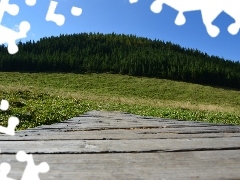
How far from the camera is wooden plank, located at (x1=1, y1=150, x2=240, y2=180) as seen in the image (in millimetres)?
1600

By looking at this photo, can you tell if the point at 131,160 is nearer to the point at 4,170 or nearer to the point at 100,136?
the point at 4,170

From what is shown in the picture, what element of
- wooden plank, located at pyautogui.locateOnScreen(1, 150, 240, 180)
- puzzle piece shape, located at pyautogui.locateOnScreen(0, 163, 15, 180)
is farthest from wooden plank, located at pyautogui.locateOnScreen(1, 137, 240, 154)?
puzzle piece shape, located at pyautogui.locateOnScreen(0, 163, 15, 180)

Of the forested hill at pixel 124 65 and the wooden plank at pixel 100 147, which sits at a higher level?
the forested hill at pixel 124 65

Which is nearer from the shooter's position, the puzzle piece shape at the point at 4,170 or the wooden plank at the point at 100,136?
the puzzle piece shape at the point at 4,170

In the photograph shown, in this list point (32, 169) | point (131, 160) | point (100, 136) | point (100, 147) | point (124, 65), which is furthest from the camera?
point (124, 65)

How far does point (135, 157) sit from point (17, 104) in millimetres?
19924

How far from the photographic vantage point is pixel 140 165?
1821mm

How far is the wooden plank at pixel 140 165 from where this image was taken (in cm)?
160

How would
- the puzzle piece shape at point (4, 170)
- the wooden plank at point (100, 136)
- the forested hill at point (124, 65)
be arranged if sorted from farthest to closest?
the forested hill at point (124, 65)
the wooden plank at point (100, 136)
the puzzle piece shape at point (4, 170)

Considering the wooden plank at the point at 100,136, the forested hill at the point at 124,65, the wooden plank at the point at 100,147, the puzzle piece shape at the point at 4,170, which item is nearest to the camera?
the puzzle piece shape at the point at 4,170

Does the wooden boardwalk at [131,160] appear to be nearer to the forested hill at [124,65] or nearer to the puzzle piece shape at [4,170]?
the puzzle piece shape at [4,170]

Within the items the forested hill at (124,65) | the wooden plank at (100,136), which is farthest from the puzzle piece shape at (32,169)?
the forested hill at (124,65)

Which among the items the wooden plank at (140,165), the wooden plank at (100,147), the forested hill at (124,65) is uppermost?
the forested hill at (124,65)

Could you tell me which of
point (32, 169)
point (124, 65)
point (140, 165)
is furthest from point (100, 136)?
point (124, 65)
